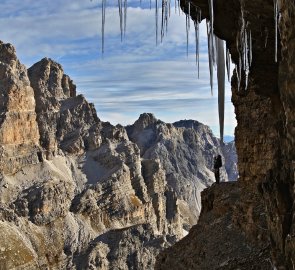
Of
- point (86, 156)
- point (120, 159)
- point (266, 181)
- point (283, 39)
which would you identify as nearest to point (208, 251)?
point (266, 181)

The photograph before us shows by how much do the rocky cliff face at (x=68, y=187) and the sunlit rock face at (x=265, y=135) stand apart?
62.1m

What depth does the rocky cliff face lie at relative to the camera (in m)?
90.7

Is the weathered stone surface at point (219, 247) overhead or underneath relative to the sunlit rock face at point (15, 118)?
underneath

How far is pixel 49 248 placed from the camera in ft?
305

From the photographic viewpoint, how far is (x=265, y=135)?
25.8 meters

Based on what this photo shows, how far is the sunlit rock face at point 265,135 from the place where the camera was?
26.1 feet

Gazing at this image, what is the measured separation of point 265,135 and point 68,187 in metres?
88.9

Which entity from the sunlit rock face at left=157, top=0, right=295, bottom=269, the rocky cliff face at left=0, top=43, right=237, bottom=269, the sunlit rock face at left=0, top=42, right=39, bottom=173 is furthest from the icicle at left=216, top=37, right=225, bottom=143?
the sunlit rock face at left=0, top=42, right=39, bottom=173

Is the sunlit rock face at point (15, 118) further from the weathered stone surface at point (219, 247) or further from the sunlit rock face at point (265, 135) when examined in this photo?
the sunlit rock face at point (265, 135)

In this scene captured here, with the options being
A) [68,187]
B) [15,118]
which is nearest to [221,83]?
[68,187]

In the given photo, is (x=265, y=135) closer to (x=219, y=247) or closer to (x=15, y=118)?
(x=219, y=247)

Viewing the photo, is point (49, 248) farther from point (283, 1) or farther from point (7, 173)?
point (283, 1)

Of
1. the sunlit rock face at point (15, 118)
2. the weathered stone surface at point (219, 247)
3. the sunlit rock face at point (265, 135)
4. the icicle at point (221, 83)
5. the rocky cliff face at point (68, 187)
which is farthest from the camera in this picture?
the sunlit rock face at point (15, 118)

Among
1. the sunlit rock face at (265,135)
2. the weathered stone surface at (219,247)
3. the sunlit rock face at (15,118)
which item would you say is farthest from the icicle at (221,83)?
the sunlit rock face at (15,118)
